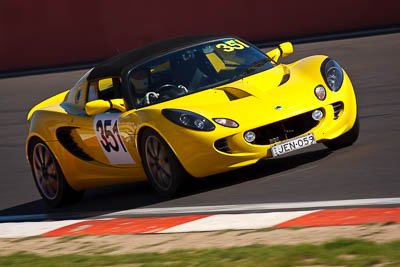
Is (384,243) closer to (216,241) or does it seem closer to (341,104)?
(216,241)

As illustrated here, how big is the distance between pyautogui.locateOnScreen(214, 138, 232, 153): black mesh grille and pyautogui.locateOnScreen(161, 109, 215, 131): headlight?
129 millimetres

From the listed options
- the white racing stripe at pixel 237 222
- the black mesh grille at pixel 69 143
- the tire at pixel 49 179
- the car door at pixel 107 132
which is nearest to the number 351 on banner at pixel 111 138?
the car door at pixel 107 132

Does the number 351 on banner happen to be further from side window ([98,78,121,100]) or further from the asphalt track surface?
the asphalt track surface

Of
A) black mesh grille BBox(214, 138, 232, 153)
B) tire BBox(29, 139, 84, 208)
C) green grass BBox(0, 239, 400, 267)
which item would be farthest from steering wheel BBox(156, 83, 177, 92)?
green grass BBox(0, 239, 400, 267)

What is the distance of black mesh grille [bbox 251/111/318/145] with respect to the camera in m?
7.50

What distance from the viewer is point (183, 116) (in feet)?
24.3

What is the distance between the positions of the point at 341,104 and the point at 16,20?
51.3 ft

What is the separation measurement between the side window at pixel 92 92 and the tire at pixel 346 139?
2146 millimetres

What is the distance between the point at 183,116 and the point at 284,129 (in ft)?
2.73

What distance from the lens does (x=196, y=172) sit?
743 centimetres

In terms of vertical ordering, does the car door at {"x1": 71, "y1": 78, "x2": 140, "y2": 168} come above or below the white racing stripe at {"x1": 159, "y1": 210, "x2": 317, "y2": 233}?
above

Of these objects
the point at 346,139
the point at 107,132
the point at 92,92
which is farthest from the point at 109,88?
the point at 346,139

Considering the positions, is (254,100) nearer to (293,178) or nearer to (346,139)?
(293,178)

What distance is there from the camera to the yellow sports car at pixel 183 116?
740 cm
